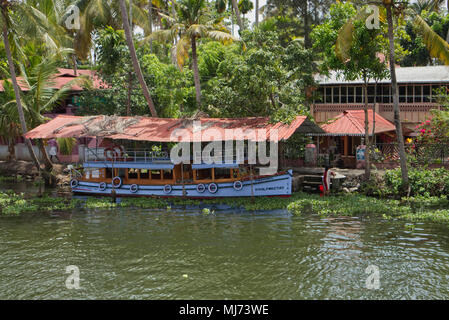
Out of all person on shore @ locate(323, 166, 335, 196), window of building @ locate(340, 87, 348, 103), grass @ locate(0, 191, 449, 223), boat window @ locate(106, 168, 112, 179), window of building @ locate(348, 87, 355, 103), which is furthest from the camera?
window of building @ locate(340, 87, 348, 103)

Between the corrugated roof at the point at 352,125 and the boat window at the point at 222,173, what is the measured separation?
8.92 meters

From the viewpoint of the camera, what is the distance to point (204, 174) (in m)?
23.9

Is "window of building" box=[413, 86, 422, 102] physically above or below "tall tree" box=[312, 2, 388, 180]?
below

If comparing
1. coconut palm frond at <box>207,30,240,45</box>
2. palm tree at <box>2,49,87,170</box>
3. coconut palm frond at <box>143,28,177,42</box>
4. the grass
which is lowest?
the grass

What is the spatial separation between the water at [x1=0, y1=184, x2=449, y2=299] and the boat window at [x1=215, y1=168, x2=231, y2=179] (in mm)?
3459

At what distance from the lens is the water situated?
11.6 m

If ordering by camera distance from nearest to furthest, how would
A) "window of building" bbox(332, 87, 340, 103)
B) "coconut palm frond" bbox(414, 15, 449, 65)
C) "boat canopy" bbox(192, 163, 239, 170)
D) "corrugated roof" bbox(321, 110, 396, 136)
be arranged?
"coconut palm frond" bbox(414, 15, 449, 65) < "boat canopy" bbox(192, 163, 239, 170) < "corrugated roof" bbox(321, 110, 396, 136) < "window of building" bbox(332, 87, 340, 103)

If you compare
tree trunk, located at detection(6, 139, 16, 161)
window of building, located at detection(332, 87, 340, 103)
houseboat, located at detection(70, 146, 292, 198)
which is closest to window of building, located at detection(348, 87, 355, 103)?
window of building, located at detection(332, 87, 340, 103)

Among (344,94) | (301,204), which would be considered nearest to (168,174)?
(301,204)

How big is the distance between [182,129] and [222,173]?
10.2 ft

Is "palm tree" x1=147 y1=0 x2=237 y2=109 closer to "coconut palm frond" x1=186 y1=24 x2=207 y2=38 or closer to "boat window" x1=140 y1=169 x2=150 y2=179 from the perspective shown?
"coconut palm frond" x1=186 y1=24 x2=207 y2=38

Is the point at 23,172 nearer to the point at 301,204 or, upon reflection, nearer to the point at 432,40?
the point at 301,204

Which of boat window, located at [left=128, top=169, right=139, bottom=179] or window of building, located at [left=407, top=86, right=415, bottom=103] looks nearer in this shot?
boat window, located at [left=128, top=169, right=139, bottom=179]
